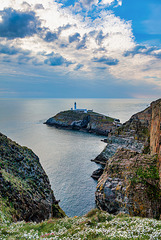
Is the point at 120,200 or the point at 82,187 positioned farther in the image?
the point at 82,187

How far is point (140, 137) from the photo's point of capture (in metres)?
44.2

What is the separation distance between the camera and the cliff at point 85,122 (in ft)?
334

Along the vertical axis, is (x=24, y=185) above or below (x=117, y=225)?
below

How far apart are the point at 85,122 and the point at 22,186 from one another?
99796 millimetres

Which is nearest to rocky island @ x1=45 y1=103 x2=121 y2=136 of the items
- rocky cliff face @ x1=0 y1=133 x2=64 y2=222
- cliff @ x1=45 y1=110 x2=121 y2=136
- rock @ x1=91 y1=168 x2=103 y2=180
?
cliff @ x1=45 y1=110 x2=121 y2=136

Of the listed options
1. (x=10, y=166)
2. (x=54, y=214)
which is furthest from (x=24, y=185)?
(x=54, y=214)

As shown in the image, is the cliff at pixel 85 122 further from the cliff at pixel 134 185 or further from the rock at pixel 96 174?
the cliff at pixel 134 185

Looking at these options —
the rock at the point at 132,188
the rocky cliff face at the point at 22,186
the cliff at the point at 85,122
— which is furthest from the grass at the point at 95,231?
the cliff at the point at 85,122

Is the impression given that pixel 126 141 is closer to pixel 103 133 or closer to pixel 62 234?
pixel 62 234

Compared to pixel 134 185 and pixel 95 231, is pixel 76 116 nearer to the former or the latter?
pixel 134 185

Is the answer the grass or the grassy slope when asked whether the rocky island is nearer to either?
the grassy slope

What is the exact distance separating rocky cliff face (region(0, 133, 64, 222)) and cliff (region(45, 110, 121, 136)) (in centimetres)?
7629

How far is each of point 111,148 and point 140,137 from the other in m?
11.9

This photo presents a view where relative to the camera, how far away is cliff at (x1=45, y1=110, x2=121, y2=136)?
101938 mm
